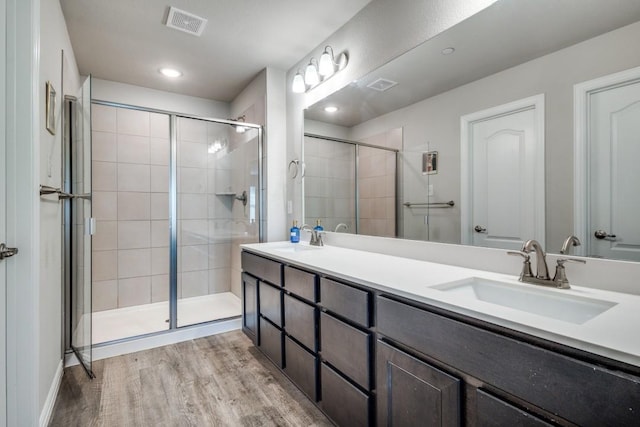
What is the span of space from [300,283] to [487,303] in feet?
3.18

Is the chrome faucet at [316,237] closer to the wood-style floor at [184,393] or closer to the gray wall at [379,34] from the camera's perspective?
the gray wall at [379,34]

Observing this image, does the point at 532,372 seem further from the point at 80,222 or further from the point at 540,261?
the point at 80,222

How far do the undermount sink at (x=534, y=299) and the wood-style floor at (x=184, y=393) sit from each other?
1000 millimetres

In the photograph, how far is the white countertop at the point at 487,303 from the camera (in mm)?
695

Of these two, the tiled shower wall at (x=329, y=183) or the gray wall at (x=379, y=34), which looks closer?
the gray wall at (x=379, y=34)

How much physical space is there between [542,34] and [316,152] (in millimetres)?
1670

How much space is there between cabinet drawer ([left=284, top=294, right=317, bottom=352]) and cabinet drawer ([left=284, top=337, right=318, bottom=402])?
0.06m

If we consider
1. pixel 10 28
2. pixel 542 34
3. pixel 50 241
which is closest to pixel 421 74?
pixel 542 34

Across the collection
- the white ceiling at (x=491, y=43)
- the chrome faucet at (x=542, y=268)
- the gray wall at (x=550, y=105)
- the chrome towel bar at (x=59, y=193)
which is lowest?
the chrome faucet at (x=542, y=268)

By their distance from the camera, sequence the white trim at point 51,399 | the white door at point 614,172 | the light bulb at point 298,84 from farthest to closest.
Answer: the light bulb at point 298,84
the white trim at point 51,399
the white door at point 614,172

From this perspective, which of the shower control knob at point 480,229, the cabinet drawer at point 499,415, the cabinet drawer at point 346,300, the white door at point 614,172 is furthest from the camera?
the shower control knob at point 480,229

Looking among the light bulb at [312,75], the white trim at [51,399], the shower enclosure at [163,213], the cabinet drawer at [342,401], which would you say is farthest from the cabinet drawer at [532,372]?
the shower enclosure at [163,213]

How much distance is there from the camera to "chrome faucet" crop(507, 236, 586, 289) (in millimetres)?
1125

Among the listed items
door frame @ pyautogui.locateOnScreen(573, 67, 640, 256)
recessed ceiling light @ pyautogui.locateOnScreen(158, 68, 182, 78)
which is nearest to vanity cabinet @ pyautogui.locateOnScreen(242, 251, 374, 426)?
door frame @ pyautogui.locateOnScreen(573, 67, 640, 256)
